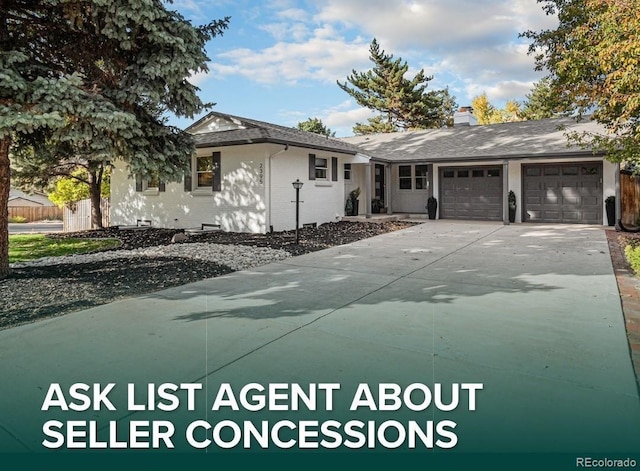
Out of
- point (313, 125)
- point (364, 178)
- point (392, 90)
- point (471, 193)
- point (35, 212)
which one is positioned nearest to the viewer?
point (471, 193)

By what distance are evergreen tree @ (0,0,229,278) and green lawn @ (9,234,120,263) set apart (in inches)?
103

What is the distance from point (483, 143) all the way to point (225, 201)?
34.7 feet

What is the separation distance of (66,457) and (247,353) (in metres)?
1.50

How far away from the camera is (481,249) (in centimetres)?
939

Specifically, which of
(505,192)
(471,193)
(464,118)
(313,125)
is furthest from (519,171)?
(313,125)

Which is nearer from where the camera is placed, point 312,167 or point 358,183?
point 312,167

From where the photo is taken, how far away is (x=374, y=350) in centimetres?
361

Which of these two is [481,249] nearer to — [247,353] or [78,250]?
[247,353]

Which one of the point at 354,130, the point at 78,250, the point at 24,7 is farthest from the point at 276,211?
the point at 354,130

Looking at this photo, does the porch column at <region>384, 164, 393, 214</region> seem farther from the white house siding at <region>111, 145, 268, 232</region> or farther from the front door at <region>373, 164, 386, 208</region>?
the white house siding at <region>111, 145, 268, 232</region>

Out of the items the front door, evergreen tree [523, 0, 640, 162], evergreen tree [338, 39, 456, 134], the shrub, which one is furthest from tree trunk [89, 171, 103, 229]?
evergreen tree [338, 39, 456, 134]

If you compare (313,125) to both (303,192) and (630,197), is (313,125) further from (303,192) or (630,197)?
(630,197)

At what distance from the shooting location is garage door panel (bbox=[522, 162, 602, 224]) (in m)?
14.7

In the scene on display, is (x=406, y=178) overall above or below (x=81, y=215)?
above
